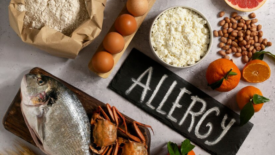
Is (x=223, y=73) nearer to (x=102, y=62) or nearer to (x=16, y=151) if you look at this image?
(x=102, y=62)

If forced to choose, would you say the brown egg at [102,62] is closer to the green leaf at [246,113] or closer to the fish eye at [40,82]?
the fish eye at [40,82]

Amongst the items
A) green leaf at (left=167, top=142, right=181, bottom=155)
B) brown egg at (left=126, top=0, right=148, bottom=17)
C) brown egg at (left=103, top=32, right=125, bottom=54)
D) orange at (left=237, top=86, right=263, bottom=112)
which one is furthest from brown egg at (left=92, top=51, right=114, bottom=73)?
orange at (left=237, top=86, right=263, bottom=112)

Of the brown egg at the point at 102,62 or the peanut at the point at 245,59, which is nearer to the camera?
the brown egg at the point at 102,62

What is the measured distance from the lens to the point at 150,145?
1.35m

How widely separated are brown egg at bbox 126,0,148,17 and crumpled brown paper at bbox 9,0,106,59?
0.14 metres

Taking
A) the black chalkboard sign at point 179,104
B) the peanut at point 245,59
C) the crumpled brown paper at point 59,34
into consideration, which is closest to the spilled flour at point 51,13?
the crumpled brown paper at point 59,34

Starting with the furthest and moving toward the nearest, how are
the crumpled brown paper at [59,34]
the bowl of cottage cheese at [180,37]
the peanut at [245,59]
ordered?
the peanut at [245,59] → the bowl of cottage cheese at [180,37] → the crumpled brown paper at [59,34]

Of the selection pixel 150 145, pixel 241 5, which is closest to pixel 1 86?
pixel 150 145

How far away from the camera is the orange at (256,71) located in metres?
1.23

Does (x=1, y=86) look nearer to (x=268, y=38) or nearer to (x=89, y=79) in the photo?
(x=89, y=79)

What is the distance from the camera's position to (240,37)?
4.33 feet

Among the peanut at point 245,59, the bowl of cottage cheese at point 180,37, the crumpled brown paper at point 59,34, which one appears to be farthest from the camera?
the peanut at point 245,59

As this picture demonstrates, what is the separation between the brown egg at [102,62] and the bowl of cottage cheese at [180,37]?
23cm

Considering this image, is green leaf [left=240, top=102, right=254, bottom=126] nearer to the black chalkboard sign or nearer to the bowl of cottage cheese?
the black chalkboard sign
